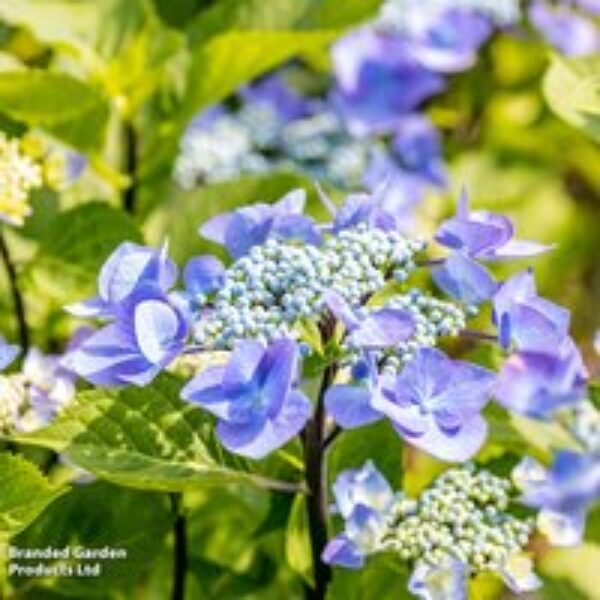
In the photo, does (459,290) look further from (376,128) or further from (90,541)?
(376,128)

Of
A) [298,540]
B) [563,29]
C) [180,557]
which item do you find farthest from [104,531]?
[563,29]

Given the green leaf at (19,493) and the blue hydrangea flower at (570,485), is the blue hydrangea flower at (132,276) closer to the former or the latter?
the green leaf at (19,493)

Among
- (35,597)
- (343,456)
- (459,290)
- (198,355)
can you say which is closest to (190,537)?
(35,597)

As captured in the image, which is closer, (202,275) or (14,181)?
(202,275)

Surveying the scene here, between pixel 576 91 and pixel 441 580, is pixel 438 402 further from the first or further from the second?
pixel 576 91

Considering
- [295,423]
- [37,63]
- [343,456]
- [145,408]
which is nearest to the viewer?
[295,423]

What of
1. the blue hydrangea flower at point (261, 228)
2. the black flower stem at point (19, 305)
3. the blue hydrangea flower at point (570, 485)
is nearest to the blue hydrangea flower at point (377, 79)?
the black flower stem at point (19, 305)

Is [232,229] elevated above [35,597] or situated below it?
above
